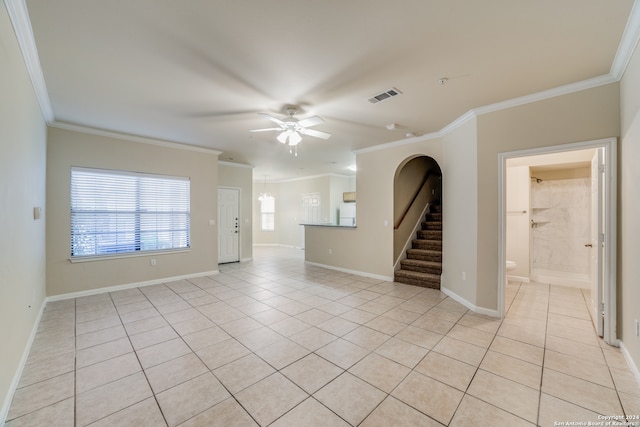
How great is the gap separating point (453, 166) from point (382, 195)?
1528 millimetres

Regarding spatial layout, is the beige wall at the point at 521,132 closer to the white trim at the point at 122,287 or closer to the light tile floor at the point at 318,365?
the light tile floor at the point at 318,365

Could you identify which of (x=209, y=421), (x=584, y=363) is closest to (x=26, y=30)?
(x=209, y=421)

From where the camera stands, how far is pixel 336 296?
427 cm

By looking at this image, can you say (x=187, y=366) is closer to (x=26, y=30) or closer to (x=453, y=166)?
(x=26, y=30)

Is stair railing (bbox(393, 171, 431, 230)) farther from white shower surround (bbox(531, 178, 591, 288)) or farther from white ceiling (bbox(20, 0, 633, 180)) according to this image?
white ceiling (bbox(20, 0, 633, 180))

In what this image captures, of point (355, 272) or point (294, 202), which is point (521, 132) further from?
point (294, 202)

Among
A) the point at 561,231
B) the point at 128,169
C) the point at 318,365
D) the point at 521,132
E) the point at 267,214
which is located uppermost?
the point at 521,132

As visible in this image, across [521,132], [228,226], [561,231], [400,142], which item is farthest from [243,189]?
[561,231]

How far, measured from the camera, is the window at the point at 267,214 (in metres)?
10.9

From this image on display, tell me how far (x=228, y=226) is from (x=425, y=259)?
516 centimetres

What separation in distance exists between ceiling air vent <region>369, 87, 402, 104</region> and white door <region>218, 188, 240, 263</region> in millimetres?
5228

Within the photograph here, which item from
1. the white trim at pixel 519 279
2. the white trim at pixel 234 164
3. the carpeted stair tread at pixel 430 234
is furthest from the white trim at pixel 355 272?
the white trim at pixel 234 164

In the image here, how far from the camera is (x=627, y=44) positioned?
211cm

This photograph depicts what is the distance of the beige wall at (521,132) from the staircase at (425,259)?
132cm
